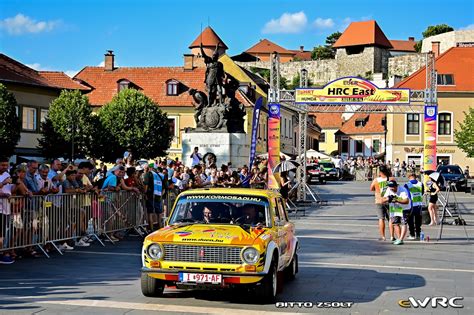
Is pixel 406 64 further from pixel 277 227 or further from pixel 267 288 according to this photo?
pixel 267 288

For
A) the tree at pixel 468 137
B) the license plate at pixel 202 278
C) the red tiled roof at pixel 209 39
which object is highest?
Answer: the red tiled roof at pixel 209 39

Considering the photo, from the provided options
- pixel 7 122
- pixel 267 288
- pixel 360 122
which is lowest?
pixel 267 288

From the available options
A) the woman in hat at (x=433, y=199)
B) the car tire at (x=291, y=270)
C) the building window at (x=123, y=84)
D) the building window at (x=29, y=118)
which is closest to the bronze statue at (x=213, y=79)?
the woman in hat at (x=433, y=199)

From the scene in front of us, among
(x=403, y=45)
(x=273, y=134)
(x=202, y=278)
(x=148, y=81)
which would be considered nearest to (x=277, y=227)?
(x=202, y=278)

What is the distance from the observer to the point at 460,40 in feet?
389

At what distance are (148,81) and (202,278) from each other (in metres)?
61.5

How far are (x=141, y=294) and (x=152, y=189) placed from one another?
8573 mm

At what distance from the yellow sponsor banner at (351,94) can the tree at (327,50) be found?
131 meters

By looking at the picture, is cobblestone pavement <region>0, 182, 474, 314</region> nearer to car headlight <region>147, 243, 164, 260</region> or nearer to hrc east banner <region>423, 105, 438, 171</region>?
car headlight <region>147, 243, 164, 260</region>

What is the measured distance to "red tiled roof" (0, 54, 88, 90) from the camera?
182 ft

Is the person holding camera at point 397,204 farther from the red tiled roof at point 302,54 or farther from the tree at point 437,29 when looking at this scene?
the red tiled roof at point 302,54

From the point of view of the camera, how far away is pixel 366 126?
353 feet

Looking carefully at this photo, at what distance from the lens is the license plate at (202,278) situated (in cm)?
941

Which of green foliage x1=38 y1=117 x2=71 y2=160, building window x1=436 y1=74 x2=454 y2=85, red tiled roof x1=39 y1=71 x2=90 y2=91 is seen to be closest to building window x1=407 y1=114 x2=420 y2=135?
building window x1=436 y1=74 x2=454 y2=85
